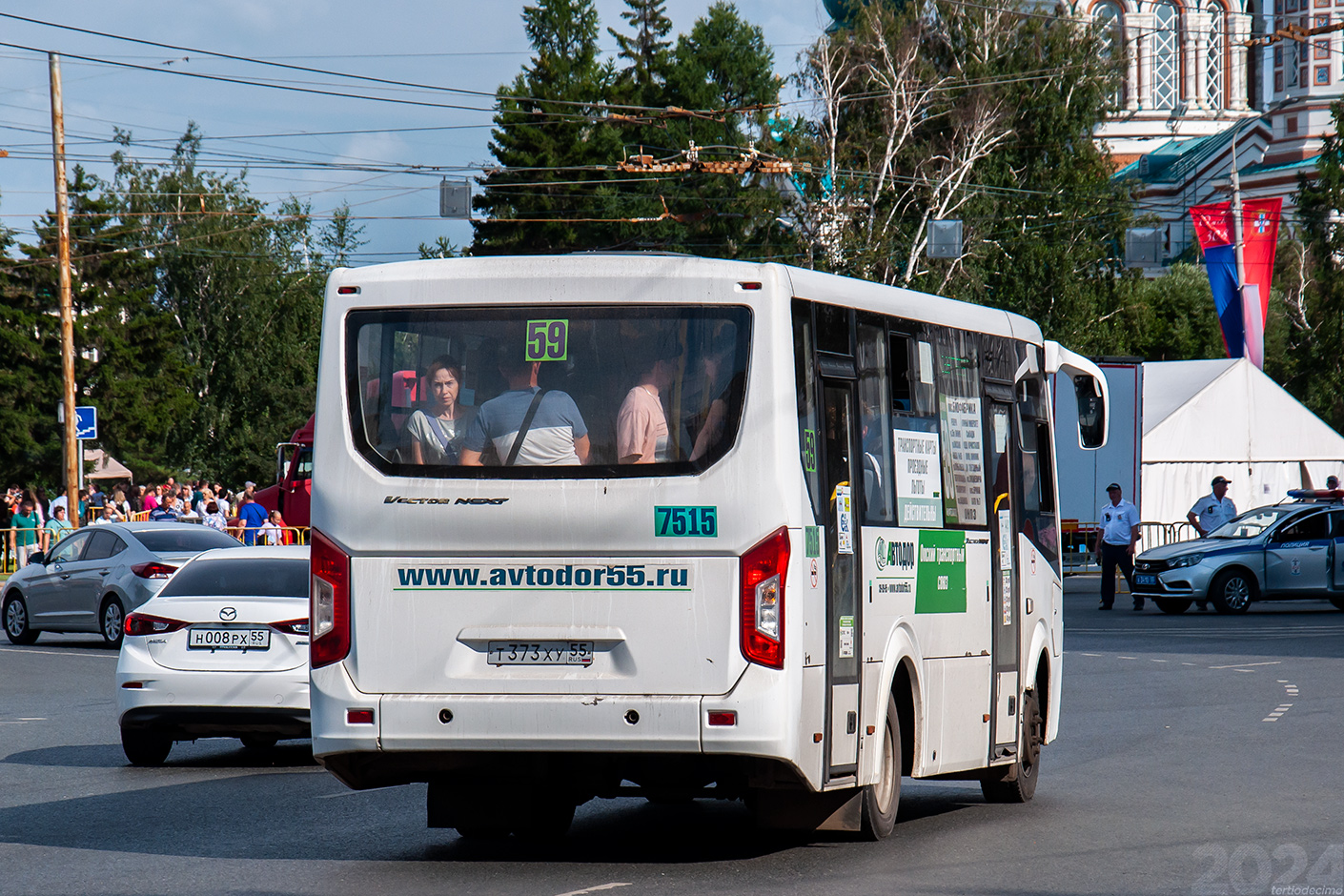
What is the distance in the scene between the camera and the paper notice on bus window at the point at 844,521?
8438 millimetres

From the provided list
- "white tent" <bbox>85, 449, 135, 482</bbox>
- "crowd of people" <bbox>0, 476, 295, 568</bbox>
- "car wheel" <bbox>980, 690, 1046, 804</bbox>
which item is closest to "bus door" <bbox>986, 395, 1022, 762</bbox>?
"car wheel" <bbox>980, 690, 1046, 804</bbox>

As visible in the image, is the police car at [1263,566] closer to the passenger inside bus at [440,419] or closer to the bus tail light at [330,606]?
the passenger inside bus at [440,419]

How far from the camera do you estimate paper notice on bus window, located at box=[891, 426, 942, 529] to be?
923 centimetres

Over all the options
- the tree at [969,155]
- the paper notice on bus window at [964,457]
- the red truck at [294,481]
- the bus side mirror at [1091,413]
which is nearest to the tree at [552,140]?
the tree at [969,155]

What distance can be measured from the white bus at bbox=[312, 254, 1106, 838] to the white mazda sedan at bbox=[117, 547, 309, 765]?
162 inches

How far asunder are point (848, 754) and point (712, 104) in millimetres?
63802

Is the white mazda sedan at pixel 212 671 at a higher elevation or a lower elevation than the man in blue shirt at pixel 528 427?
lower

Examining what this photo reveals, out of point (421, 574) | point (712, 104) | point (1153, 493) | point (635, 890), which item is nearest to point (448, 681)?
point (421, 574)

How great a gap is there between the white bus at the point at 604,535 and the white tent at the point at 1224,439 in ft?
105

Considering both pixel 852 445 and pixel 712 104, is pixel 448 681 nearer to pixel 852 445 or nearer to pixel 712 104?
pixel 852 445

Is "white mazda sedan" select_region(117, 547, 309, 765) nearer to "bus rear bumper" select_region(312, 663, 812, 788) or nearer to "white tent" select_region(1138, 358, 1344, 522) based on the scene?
"bus rear bumper" select_region(312, 663, 812, 788)

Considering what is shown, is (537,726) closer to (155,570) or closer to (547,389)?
(547,389)

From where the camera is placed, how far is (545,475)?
26.7 ft

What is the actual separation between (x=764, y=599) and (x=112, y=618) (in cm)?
1617
